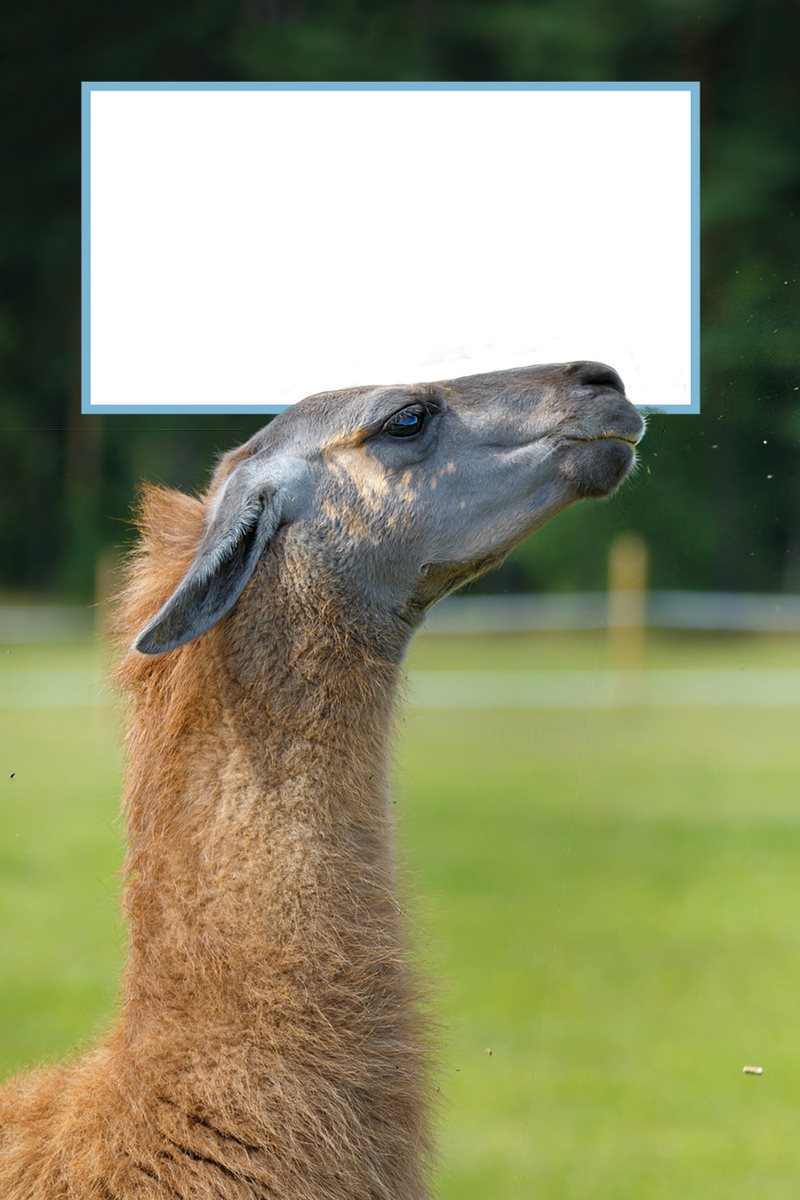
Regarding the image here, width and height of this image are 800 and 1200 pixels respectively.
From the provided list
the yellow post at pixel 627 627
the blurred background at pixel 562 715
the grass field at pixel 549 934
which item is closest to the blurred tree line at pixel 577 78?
the blurred background at pixel 562 715

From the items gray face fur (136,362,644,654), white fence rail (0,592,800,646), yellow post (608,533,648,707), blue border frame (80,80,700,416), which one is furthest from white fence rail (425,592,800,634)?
gray face fur (136,362,644,654)

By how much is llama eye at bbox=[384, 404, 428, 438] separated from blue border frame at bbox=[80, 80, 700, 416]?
2.27ft

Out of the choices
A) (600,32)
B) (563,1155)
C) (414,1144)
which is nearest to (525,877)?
(563,1155)

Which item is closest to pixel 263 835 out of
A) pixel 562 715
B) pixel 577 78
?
pixel 562 715

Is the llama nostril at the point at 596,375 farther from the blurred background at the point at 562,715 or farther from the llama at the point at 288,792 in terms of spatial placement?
the blurred background at the point at 562,715

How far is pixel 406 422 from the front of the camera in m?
2.32

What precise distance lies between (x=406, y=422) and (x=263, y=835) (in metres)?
0.70

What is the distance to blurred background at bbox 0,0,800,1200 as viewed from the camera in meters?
3.92

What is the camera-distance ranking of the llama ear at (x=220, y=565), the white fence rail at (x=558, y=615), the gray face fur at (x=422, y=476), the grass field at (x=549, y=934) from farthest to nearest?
the white fence rail at (x=558, y=615)
the grass field at (x=549, y=934)
the gray face fur at (x=422, y=476)
the llama ear at (x=220, y=565)

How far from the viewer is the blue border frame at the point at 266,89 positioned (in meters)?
2.98

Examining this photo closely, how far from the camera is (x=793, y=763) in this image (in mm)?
8789

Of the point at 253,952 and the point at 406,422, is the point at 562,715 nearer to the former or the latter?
the point at 406,422

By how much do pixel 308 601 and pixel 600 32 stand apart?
212 inches

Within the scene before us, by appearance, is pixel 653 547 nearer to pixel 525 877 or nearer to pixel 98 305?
pixel 525 877
